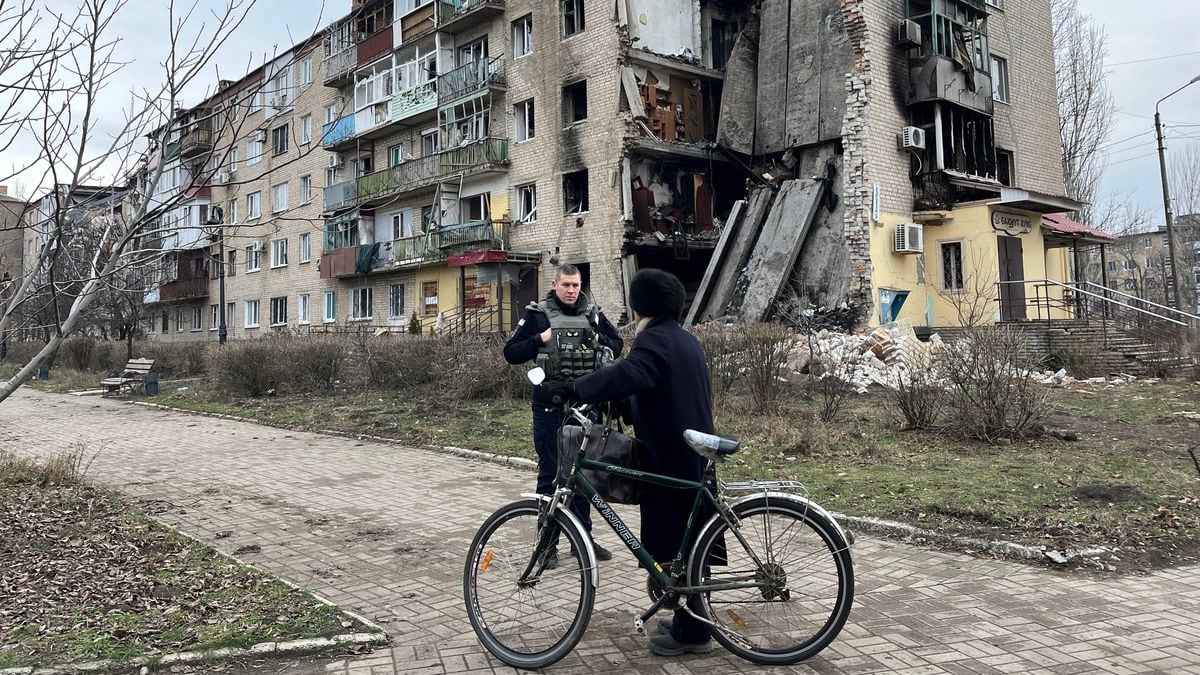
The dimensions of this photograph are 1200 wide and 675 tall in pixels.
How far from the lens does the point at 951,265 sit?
2245 cm

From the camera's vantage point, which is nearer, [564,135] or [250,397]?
[250,397]

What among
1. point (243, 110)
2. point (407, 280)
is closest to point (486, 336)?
point (243, 110)

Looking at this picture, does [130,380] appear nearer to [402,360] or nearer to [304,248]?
[402,360]

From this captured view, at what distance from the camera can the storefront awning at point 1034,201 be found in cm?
2080

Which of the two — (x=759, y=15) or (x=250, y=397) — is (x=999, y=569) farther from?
(x=759, y=15)

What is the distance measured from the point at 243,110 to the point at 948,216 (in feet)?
68.9

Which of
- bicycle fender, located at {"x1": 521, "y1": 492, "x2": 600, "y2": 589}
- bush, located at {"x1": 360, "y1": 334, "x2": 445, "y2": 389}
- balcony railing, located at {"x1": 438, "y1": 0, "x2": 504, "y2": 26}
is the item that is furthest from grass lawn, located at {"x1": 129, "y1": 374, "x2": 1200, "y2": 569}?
balcony railing, located at {"x1": 438, "y1": 0, "x2": 504, "y2": 26}

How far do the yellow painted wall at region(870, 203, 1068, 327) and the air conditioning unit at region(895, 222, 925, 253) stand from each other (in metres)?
0.18

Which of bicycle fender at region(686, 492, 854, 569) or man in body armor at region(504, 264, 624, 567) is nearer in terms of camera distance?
bicycle fender at region(686, 492, 854, 569)

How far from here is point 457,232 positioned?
91.5 feet

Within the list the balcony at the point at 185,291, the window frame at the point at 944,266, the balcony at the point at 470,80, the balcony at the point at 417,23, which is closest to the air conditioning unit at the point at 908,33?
the window frame at the point at 944,266

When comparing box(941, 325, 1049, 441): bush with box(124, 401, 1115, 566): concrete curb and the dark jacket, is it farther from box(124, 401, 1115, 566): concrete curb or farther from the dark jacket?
the dark jacket

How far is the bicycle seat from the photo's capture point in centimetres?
359

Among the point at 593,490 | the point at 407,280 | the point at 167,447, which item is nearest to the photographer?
the point at 593,490
